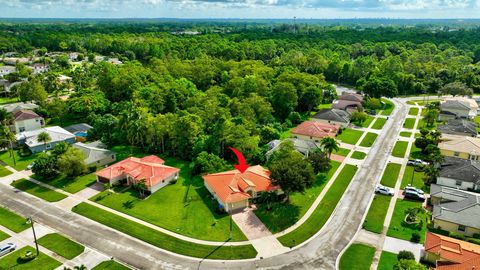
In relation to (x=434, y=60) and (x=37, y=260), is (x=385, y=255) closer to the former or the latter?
(x=37, y=260)

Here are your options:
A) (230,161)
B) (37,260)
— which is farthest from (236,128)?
(37,260)

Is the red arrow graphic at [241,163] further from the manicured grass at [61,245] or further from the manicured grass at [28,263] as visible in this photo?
the manicured grass at [28,263]

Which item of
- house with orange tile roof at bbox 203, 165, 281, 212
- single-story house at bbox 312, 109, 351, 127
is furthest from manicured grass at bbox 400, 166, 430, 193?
single-story house at bbox 312, 109, 351, 127

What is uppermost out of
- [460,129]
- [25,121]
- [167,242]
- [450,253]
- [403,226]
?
[460,129]

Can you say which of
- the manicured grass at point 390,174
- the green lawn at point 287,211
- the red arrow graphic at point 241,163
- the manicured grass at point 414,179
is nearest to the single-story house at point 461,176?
the manicured grass at point 414,179

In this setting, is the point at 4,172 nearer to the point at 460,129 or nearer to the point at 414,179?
the point at 414,179

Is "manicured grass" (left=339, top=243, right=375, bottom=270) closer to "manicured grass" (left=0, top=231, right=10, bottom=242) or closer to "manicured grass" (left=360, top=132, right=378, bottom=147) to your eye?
"manicured grass" (left=360, top=132, right=378, bottom=147)

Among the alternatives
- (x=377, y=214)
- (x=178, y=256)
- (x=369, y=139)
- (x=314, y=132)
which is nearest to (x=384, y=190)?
(x=377, y=214)

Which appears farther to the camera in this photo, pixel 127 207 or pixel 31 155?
pixel 31 155
